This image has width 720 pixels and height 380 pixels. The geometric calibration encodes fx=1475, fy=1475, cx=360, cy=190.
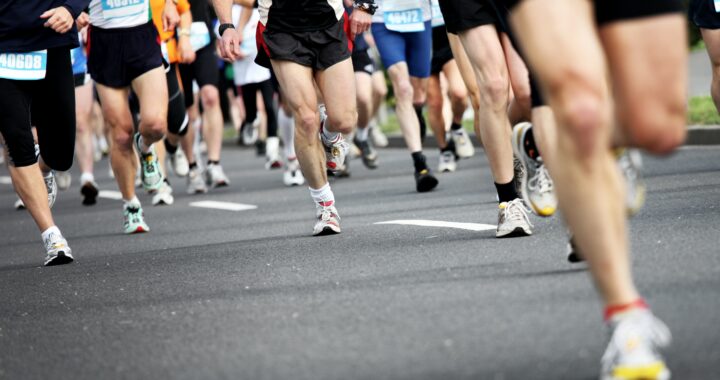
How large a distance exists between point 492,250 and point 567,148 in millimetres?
2941

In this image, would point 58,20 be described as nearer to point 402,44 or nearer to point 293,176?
point 402,44

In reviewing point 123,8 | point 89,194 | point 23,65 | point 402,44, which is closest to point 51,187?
point 23,65

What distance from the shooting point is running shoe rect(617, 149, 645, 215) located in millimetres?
4152

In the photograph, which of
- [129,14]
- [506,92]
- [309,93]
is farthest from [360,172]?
[506,92]

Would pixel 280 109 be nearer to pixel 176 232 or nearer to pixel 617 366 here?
pixel 176 232

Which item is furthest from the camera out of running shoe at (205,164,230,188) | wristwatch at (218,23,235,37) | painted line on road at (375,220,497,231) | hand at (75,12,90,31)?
running shoe at (205,164,230,188)

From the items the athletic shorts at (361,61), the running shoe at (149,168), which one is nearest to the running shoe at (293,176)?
the athletic shorts at (361,61)

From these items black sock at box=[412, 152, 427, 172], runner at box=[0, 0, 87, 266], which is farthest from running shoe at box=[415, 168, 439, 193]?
runner at box=[0, 0, 87, 266]

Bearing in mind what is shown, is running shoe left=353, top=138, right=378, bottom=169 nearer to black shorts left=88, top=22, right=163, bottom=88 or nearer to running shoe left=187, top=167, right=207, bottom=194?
running shoe left=187, top=167, right=207, bottom=194

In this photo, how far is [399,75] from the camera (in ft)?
41.5

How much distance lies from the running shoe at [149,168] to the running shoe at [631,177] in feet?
23.3

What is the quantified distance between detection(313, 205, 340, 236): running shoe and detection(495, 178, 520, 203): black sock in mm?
1583

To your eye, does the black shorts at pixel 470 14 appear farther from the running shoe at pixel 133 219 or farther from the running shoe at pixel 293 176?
the running shoe at pixel 293 176

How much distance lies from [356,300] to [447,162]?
321 inches
